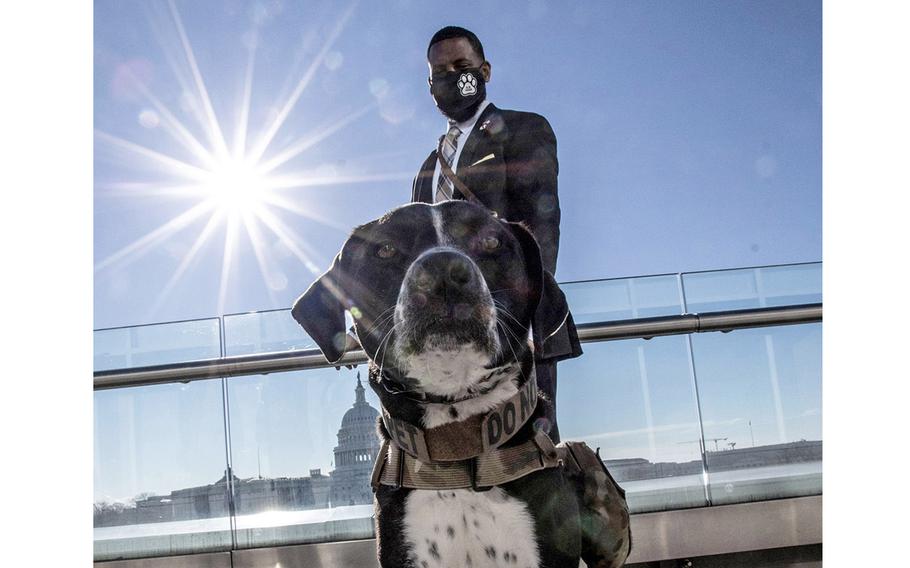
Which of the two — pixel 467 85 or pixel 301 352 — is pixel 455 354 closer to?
pixel 467 85

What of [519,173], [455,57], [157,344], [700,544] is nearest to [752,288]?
[700,544]

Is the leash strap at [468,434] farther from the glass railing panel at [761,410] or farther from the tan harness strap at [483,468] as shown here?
the glass railing panel at [761,410]

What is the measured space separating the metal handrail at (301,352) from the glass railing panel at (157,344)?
62mm

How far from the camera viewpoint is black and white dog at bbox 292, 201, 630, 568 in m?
1.56

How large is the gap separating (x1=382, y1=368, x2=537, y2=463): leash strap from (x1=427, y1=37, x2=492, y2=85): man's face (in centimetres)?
111

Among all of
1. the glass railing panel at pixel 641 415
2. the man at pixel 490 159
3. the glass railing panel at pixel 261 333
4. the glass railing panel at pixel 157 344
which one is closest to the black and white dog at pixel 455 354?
the man at pixel 490 159

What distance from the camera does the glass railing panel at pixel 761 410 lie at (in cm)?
294

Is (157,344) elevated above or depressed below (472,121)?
below

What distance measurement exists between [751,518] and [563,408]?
0.85 metres

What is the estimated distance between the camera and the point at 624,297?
3.13 meters

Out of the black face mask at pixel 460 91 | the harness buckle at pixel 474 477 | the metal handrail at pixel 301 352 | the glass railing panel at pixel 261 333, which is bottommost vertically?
the harness buckle at pixel 474 477

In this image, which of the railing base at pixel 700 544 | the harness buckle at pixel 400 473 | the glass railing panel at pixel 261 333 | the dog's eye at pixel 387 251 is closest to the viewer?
the harness buckle at pixel 400 473

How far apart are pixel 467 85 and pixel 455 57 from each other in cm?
10
